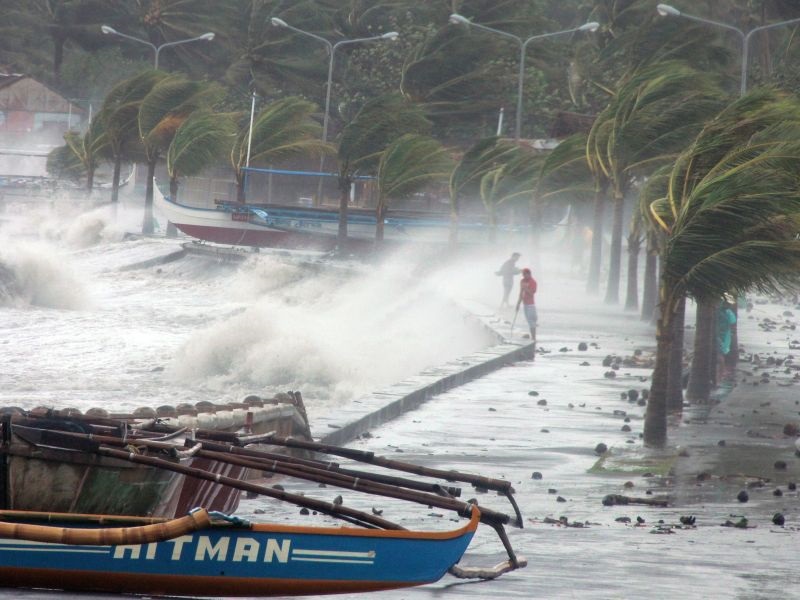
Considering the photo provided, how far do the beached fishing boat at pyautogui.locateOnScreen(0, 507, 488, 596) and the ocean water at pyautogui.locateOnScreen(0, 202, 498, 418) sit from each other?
15.4 metres

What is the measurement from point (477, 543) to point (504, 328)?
19.1 meters

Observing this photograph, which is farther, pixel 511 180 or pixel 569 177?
pixel 511 180

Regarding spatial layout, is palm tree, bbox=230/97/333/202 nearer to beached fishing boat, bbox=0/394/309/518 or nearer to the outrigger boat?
beached fishing boat, bbox=0/394/309/518

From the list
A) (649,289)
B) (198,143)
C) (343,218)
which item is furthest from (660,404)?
(198,143)

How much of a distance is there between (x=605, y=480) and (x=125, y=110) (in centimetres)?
4780

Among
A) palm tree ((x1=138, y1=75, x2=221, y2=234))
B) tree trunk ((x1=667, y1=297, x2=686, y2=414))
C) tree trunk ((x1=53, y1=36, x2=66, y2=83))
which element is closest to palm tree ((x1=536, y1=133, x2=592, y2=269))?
tree trunk ((x1=667, y1=297, x2=686, y2=414))

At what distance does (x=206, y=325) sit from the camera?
40.3 m

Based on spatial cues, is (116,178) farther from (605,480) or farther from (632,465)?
(605,480)

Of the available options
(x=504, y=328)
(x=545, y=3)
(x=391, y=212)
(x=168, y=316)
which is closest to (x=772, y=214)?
(x=504, y=328)

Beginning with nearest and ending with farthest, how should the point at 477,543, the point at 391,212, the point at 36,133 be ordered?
the point at 477,543 → the point at 391,212 → the point at 36,133

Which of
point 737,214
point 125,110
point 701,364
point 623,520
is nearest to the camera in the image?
point 623,520

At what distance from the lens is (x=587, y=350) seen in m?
27.1

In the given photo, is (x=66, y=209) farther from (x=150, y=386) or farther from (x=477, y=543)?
(x=477, y=543)

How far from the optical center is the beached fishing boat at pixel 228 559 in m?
7.52
